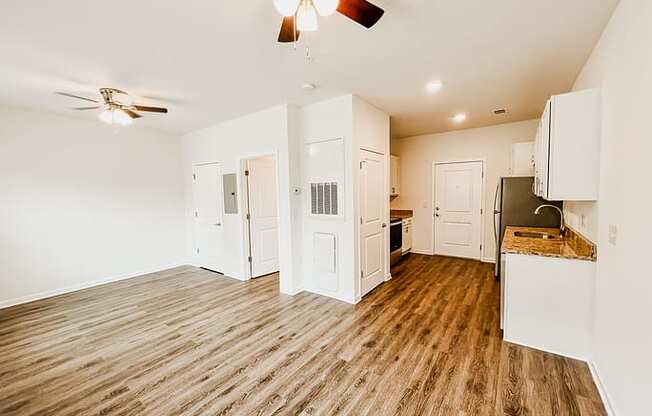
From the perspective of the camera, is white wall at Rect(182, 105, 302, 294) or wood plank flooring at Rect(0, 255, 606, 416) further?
white wall at Rect(182, 105, 302, 294)

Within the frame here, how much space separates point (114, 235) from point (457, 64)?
18.6 ft

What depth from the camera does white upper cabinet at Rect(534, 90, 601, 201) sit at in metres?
2.12

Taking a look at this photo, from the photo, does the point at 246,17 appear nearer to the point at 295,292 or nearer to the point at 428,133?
the point at 295,292

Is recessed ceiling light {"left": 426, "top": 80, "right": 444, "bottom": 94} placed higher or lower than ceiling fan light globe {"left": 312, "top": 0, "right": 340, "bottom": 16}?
higher

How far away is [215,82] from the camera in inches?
116

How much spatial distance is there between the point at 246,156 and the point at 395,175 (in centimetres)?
319

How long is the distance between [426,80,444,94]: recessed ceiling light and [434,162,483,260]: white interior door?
9.05ft

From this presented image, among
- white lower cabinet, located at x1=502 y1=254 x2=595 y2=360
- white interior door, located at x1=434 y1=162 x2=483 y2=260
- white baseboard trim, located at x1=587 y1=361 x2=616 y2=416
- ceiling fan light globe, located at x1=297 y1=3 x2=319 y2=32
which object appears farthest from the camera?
white interior door, located at x1=434 y1=162 x2=483 y2=260

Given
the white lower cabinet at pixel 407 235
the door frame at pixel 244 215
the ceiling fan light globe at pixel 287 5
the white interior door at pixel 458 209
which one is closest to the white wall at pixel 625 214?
the ceiling fan light globe at pixel 287 5

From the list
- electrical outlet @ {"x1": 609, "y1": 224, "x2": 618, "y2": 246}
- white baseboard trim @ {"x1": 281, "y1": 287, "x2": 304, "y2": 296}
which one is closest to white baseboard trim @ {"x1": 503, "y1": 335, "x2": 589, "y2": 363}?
electrical outlet @ {"x1": 609, "y1": 224, "x2": 618, "y2": 246}

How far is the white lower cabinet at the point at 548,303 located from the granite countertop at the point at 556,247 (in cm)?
5

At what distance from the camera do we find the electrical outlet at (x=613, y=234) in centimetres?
175

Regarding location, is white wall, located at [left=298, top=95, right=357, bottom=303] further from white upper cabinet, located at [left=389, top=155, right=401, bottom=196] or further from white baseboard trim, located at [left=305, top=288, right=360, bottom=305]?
white upper cabinet, located at [left=389, top=155, right=401, bottom=196]

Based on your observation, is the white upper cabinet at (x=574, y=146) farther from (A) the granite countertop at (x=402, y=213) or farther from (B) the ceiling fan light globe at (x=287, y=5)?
(A) the granite countertop at (x=402, y=213)
